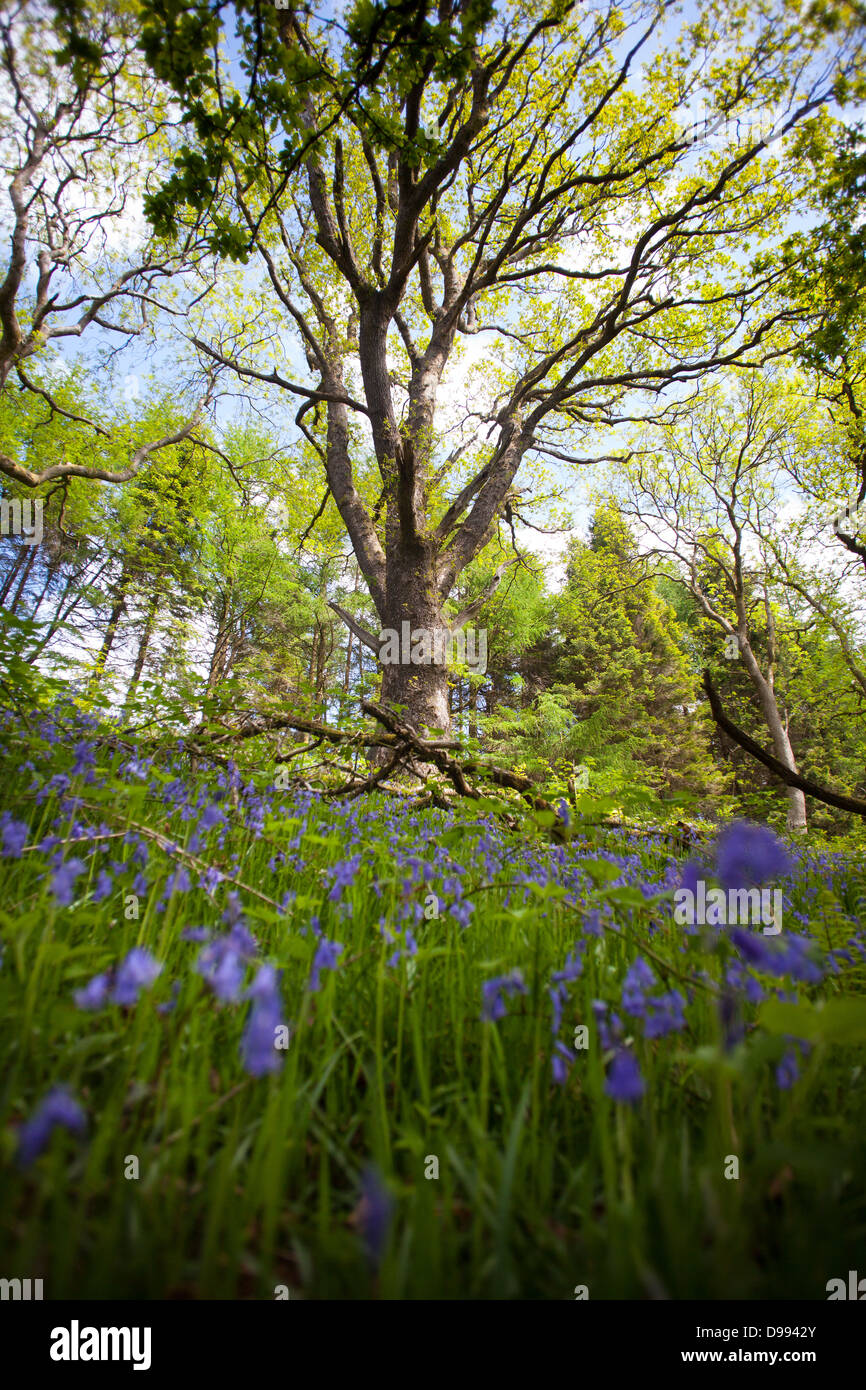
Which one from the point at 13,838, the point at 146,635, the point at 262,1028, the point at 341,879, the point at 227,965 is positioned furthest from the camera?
the point at 146,635

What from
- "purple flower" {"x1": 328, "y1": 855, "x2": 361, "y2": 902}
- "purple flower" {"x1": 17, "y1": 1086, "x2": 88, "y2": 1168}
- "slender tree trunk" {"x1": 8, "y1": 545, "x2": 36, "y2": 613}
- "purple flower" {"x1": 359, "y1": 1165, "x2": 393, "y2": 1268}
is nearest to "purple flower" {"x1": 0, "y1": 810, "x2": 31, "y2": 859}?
"purple flower" {"x1": 328, "y1": 855, "x2": 361, "y2": 902}

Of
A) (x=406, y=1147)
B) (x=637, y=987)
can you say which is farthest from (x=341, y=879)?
(x=637, y=987)

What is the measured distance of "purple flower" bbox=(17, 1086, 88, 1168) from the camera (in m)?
0.66

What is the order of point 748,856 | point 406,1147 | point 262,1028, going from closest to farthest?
point 262,1028 → point 748,856 → point 406,1147

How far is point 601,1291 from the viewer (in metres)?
0.77

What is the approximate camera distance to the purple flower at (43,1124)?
0.66 meters

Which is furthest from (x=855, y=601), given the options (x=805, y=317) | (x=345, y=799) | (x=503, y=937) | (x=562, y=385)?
(x=503, y=937)

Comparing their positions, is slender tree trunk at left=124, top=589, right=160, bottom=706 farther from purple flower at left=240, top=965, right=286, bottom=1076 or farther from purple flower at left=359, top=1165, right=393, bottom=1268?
purple flower at left=359, top=1165, right=393, bottom=1268

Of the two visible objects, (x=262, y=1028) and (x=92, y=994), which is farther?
(x=92, y=994)

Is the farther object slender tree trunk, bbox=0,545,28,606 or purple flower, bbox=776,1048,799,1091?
slender tree trunk, bbox=0,545,28,606

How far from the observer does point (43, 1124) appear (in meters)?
Result: 0.67

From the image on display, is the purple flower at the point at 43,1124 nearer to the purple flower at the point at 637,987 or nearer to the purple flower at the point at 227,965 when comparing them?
the purple flower at the point at 227,965

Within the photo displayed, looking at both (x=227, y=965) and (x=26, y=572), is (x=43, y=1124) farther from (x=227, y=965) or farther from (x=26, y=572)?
(x=26, y=572)

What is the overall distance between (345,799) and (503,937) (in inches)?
118
